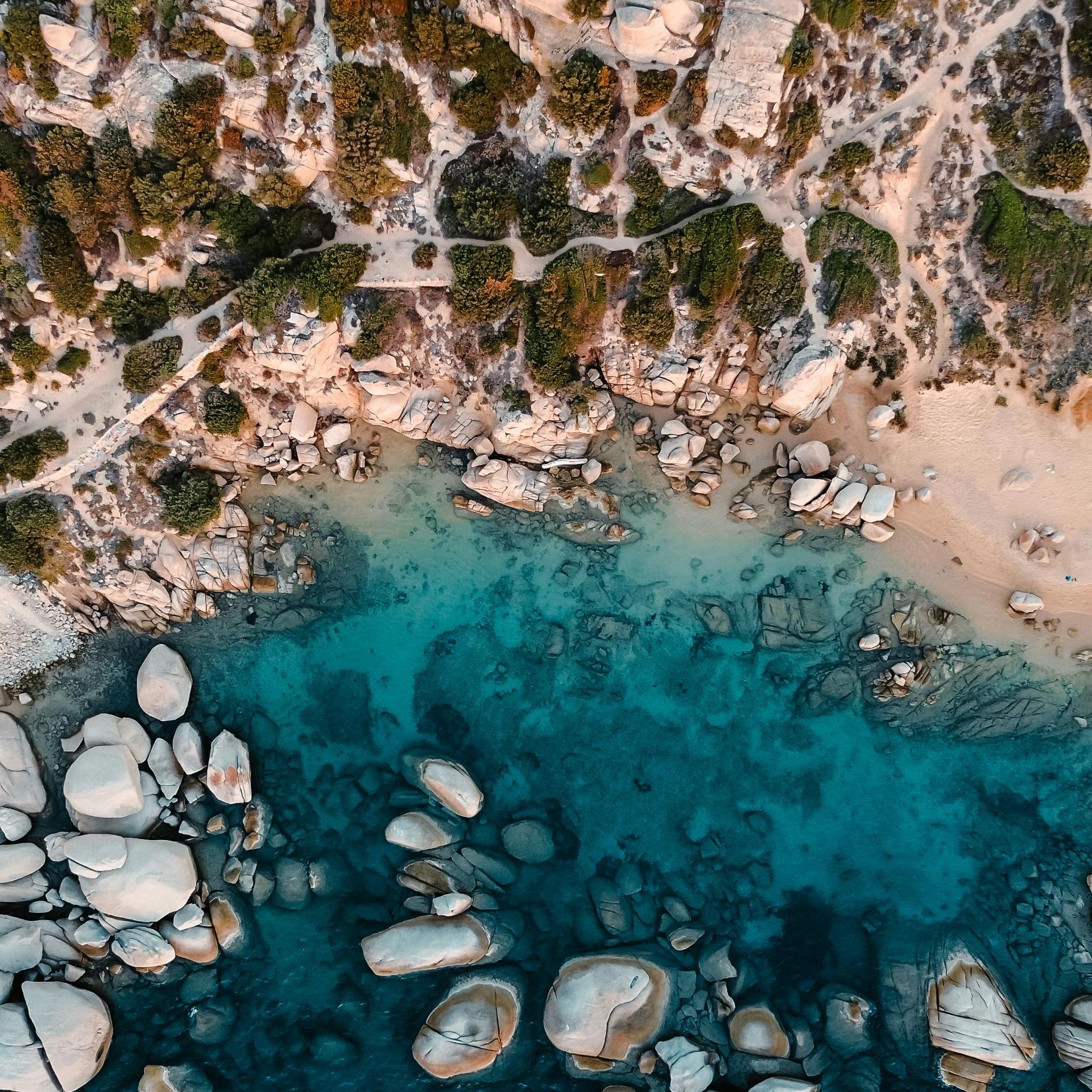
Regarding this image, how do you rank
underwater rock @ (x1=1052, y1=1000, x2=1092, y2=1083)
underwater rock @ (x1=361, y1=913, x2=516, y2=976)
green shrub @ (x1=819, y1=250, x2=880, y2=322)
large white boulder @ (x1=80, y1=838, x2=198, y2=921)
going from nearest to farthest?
underwater rock @ (x1=1052, y1=1000, x2=1092, y2=1083) → green shrub @ (x1=819, y1=250, x2=880, y2=322) → underwater rock @ (x1=361, y1=913, x2=516, y2=976) → large white boulder @ (x1=80, y1=838, x2=198, y2=921)

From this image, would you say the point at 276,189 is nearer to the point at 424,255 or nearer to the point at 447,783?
the point at 424,255

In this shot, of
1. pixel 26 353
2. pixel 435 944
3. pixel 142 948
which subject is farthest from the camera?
pixel 142 948

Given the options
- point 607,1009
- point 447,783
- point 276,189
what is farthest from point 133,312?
point 607,1009

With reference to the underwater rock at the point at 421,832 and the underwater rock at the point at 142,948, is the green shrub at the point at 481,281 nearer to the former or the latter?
the underwater rock at the point at 421,832

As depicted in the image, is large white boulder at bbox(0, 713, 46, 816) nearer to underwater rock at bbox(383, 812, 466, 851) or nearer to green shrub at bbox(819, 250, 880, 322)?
underwater rock at bbox(383, 812, 466, 851)

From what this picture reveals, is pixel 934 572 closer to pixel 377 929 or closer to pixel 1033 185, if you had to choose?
pixel 1033 185

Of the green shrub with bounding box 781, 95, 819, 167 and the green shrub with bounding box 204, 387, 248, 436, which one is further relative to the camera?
the green shrub with bounding box 204, 387, 248, 436

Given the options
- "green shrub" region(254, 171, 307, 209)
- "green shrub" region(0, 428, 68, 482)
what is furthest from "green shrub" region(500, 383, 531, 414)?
"green shrub" region(0, 428, 68, 482)

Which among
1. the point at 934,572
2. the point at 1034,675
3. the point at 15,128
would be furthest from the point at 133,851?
the point at 1034,675
